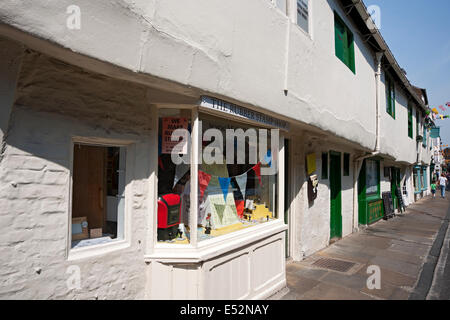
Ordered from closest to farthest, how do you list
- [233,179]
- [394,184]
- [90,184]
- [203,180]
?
[90,184], [203,180], [233,179], [394,184]

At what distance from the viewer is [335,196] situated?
8008 millimetres

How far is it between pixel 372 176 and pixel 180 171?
9.95 metres

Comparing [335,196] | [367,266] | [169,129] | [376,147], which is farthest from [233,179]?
[376,147]

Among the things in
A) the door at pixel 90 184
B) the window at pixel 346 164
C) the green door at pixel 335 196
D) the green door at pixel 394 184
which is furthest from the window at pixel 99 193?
the green door at pixel 394 184

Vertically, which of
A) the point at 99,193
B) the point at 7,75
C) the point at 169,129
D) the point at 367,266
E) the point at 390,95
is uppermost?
the point at 390,95

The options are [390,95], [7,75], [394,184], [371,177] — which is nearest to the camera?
[7,75]

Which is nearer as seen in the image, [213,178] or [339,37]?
[213,178]

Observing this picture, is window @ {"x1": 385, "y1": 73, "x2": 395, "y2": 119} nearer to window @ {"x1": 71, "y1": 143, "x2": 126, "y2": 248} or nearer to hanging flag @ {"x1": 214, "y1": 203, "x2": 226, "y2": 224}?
hanging flag @ {"x1": 214, "y1": 203, "x2": 226, "y2": 224}

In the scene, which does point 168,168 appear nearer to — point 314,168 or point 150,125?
point 150,125

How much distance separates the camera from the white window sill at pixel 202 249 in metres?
3.12

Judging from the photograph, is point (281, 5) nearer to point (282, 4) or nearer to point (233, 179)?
point (282, 4)

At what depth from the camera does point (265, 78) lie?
12.9 feet

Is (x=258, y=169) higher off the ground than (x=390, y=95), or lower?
lower
